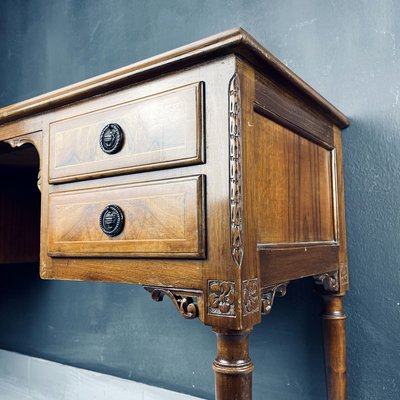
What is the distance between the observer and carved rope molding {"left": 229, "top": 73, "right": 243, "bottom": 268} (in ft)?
1.88

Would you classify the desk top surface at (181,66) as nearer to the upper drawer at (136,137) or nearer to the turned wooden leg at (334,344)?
the upper drawer at (136,137)

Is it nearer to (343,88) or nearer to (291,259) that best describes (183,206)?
(291,259)

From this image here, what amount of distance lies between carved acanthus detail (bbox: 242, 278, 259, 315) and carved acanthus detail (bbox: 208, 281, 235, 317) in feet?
→ 0.05

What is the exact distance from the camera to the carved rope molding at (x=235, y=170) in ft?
1.88

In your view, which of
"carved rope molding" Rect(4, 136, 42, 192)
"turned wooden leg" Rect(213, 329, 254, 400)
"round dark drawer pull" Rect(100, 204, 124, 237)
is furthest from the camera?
"carved rope molding" Rect(4, 136, 42, 192)

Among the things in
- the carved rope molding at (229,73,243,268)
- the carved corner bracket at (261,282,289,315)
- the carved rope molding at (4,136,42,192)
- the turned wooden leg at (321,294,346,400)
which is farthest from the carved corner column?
the carved rope molding at (4,136,42,192)

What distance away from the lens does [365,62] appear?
0.98m

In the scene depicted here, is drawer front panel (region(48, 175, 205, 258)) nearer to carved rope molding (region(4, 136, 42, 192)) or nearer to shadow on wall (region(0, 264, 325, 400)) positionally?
carved rope molding (region(4, 136, 42, 192))

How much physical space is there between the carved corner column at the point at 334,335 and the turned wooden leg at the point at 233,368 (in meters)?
0.37

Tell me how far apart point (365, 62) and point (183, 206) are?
60 centimetres

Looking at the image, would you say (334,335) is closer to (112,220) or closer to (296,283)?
(296,283)

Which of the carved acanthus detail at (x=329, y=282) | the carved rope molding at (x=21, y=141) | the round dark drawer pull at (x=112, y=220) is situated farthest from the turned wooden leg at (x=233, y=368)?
the carved rope molding at (x=21, y=141)

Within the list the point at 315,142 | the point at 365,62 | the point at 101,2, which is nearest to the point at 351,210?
the point at 315,142

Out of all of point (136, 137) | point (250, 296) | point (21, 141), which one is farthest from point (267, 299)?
point (21, 141)
